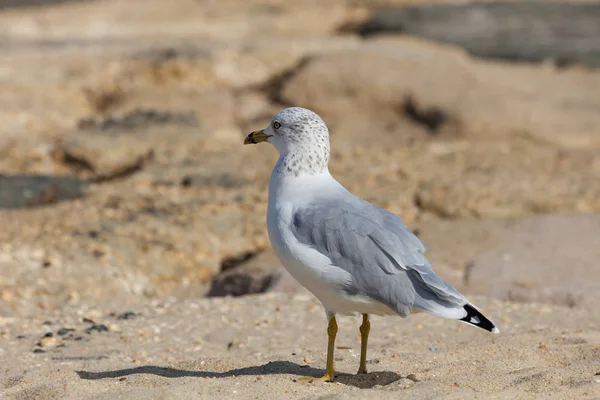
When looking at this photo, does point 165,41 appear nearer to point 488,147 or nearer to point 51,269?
point 488,147

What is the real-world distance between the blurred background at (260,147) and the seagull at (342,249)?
7.36 ft

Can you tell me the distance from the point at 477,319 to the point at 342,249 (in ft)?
2.06

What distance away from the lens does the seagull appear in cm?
393

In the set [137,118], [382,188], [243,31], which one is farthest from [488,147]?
[243,31]

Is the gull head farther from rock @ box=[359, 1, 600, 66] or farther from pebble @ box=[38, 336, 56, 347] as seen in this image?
rock @ box=[359, 1, 600, 66]

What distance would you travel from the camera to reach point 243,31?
17.5m

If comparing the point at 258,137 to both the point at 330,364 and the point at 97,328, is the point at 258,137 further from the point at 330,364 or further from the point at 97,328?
the point at 97,328

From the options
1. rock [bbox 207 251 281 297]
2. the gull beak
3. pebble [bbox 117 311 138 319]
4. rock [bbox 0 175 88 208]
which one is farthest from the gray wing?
rock [bbox 0 175 88 208]

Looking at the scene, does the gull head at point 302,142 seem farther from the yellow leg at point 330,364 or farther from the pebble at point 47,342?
the pebble at point 47,342

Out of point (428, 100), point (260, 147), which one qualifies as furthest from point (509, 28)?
point (260, 147)

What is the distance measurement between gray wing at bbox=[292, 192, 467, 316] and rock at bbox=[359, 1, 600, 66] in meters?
12.2

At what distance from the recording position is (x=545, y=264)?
6652mm

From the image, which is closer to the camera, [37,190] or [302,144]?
[302,144]

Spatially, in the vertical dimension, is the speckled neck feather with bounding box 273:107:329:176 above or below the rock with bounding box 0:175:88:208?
above
